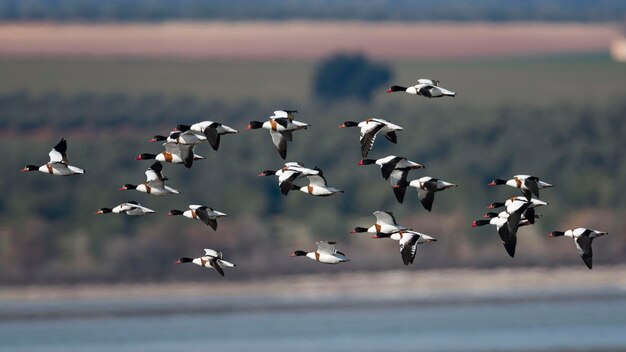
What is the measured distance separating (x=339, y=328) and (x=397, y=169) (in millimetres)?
41531

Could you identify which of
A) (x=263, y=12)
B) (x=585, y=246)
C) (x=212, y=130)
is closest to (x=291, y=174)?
(x=212, y=130)

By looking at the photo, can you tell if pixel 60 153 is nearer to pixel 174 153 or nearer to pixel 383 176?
pixel 174 153

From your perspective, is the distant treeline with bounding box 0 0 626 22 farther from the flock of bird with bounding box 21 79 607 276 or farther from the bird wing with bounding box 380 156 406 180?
the bird wing with bounding box 380 156 406 180

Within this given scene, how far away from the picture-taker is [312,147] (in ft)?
358

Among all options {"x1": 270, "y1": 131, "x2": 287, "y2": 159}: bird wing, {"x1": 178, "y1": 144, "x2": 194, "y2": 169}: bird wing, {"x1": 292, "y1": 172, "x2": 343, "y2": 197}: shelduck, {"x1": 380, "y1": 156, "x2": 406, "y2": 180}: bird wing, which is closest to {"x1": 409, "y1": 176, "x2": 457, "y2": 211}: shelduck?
{"x1": 380, "y1": 156, "x2": 406, "y2": 180}: bird wing

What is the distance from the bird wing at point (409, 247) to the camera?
3416 cm

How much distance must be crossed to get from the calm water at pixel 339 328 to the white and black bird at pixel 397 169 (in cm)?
3016

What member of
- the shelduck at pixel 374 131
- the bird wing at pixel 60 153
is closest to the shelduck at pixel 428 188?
the shelduck at pixel 374 131

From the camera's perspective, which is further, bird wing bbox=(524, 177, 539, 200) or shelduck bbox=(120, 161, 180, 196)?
shelduck bbox=(120, 161, 180, 196)

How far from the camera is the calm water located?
70.0m

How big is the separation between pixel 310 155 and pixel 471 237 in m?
18.5

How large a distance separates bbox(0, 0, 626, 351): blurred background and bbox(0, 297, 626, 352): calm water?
5.45 feet

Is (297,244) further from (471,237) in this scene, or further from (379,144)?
(379,144)

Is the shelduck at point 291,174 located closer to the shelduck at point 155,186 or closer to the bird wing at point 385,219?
the bird wing at point 385,219
